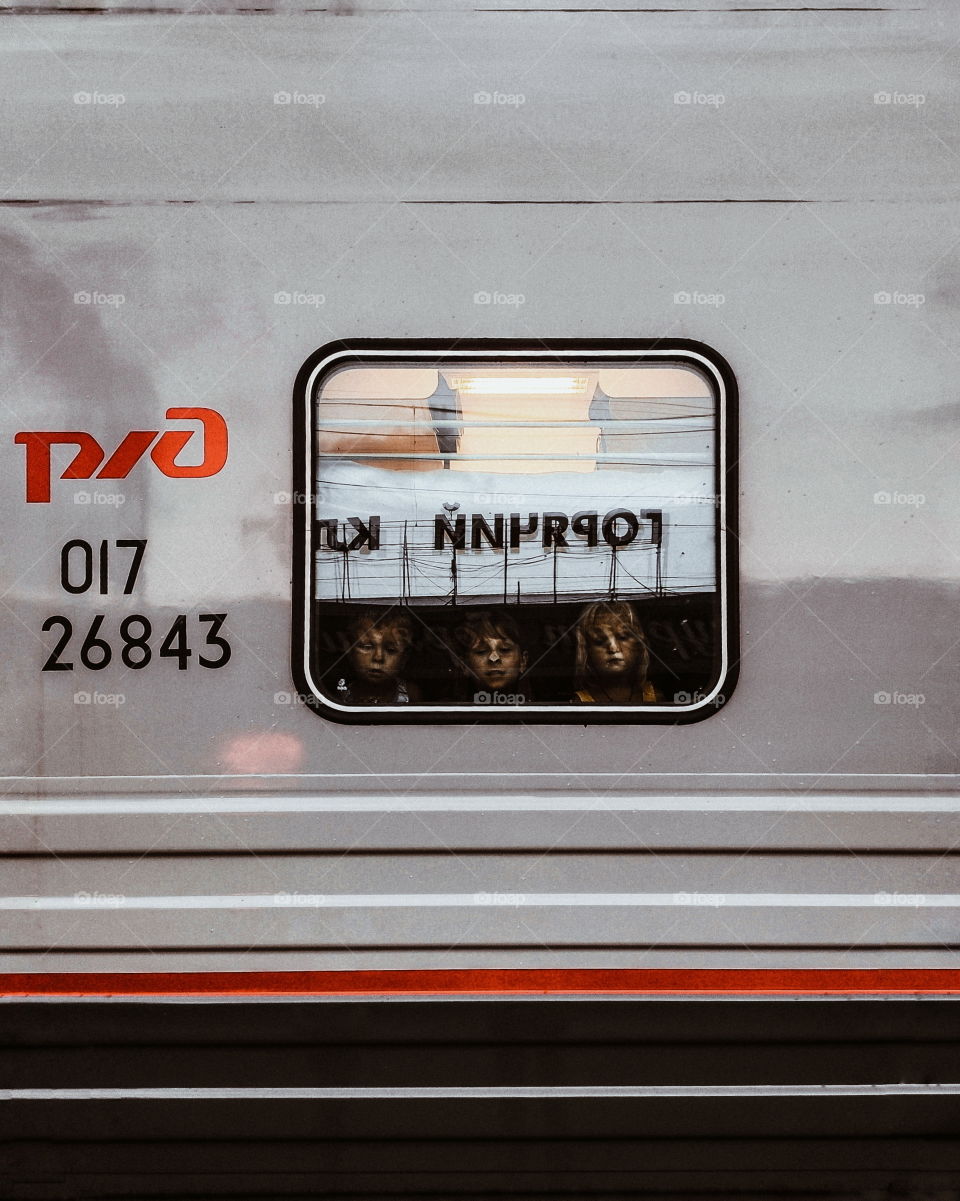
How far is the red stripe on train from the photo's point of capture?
2.28 meters

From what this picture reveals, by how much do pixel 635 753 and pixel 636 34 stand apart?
174cm

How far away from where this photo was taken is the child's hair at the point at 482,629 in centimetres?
233

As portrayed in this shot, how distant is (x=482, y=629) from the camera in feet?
7.66

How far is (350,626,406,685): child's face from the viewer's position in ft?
7.58

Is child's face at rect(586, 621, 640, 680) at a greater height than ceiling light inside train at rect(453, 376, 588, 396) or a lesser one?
lesser

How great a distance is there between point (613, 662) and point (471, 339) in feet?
2.81

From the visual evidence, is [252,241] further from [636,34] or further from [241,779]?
[241,779]

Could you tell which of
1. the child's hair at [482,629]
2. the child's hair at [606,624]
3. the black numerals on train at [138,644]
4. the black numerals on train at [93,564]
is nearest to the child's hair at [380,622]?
the child's hair at [482,629]

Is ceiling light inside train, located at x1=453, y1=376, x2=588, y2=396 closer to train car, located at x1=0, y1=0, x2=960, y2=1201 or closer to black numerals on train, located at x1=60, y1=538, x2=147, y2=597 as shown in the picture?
train car, located at x1=0, y1=0, x2=960, y2=1201

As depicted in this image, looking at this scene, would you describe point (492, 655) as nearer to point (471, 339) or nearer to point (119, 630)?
point (471, 339)

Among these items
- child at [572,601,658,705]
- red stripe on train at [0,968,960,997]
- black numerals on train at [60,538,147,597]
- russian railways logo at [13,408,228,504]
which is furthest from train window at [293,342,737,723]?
red stripe on train at [0,968,960,997]

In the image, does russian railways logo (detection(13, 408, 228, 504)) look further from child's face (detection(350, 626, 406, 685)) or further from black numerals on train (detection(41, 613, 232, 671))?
child's face (detection(350, 626, 406, 685))

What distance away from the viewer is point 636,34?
7.65 ft

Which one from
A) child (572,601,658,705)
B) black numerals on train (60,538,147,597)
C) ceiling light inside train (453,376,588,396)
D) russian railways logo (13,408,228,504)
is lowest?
child (572,601,658,705)
